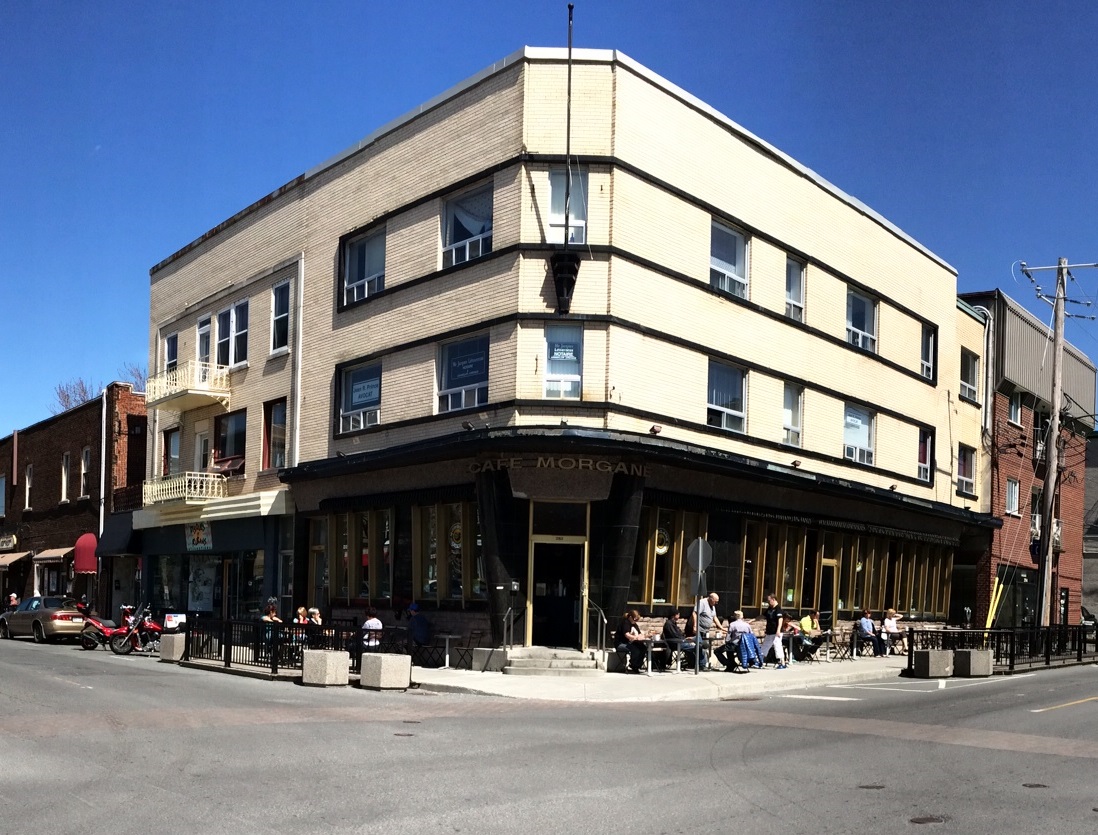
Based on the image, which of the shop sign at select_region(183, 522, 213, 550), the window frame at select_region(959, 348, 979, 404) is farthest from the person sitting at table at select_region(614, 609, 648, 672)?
the window frame at select_region(959, 348, 979, 404)

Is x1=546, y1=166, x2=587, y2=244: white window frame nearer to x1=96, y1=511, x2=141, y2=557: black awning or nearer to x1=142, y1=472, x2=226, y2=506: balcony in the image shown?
x1=142, y1=472, x2=226, y2=506: balcony

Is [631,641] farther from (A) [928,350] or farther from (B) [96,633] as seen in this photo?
(A) [928,350]

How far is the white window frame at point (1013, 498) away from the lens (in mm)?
43188

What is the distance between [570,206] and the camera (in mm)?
25688

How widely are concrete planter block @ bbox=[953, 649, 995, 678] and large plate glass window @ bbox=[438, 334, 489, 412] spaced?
11826 mm

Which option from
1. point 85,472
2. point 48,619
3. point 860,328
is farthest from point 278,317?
point 860,328

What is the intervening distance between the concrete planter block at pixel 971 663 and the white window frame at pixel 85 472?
3273 centimetres

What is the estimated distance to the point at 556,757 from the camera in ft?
40.3

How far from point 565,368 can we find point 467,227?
14.8 feet

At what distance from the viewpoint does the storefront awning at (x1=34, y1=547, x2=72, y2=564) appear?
149 feet

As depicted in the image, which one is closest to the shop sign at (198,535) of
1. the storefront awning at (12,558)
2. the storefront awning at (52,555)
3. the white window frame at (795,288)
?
the storefront awning at (52,555)

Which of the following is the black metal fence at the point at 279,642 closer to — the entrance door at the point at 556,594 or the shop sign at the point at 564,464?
the entrance door at the point at 556,594

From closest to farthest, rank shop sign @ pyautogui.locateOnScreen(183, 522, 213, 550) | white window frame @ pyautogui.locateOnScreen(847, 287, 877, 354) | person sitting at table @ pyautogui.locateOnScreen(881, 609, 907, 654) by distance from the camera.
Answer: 1. person sitting at table @ pyautogui.locateOnScreen(881, 609, 907, 654)
2. white window frame @ pyautogui.locateOnScreen(847, 287, 877, 354)
3. shop sign @ pyautogui.locateOnScreen(183, 522, 213, 550)

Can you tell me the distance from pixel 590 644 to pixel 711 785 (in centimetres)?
1425
